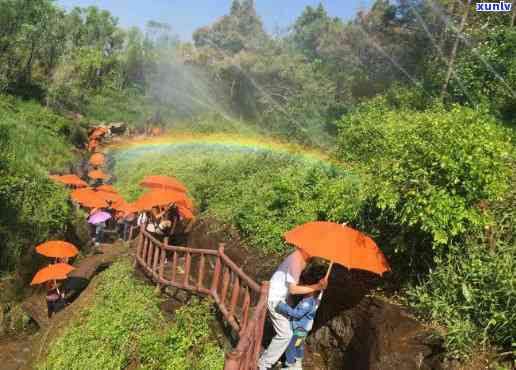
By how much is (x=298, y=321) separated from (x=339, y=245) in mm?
1008

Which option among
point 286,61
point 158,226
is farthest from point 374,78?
point 158,226

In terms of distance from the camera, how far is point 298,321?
5.15m

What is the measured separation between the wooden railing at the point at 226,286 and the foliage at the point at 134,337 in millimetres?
→ 369

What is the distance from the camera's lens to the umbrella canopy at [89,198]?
13203 millimetres

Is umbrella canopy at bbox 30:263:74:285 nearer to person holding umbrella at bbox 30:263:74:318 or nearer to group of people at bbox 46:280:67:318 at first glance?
person holding umbrella at bbox 30:263:74:318

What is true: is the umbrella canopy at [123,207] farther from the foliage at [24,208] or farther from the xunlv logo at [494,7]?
the xunlv logo at [494,7]

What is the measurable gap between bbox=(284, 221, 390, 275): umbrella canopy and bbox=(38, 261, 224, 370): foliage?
1.96 metres

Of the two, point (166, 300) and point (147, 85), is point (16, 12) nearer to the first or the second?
point (147, 85)

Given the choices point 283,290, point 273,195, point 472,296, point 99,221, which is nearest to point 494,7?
point 273,195

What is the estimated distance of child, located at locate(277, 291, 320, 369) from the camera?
4993 mm

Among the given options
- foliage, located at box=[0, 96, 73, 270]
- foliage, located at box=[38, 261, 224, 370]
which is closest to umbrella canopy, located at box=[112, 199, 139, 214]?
foliage, located at box=[0, 96, 73, 270]

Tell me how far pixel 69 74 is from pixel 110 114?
18.3 feet

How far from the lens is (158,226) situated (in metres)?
10.1

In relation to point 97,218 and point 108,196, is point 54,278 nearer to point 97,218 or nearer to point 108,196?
point 97,218
